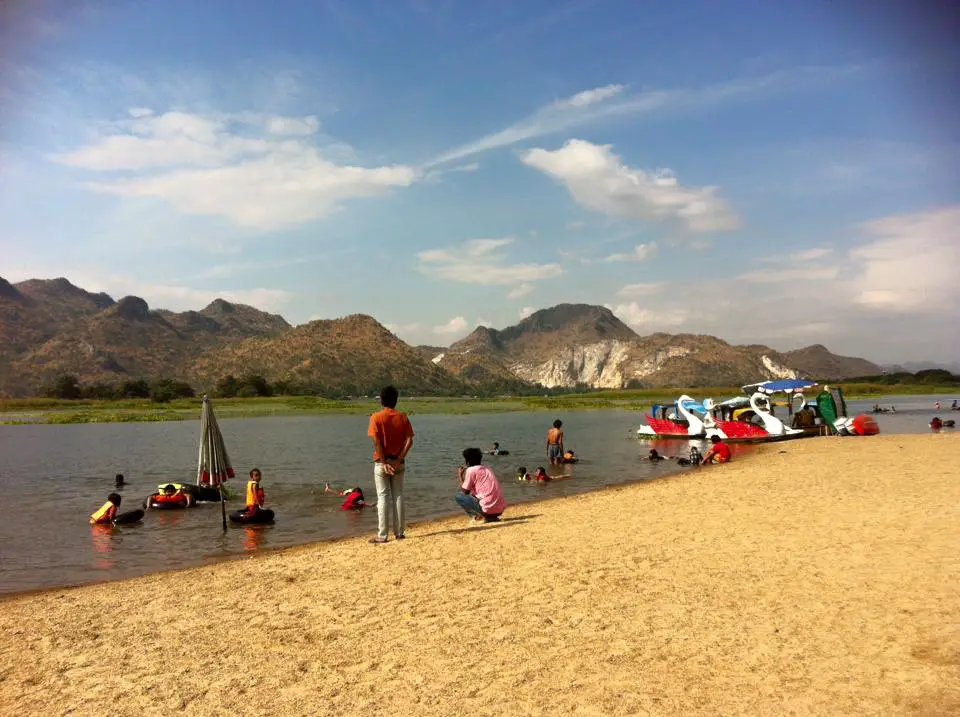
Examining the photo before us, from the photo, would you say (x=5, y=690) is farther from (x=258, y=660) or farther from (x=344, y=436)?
(x=344, y=436)

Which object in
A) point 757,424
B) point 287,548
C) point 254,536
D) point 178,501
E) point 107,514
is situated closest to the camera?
point 287,548

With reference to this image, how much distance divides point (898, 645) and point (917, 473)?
617 inches

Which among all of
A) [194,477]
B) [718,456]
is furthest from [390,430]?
[194,477]

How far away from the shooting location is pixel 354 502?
20.0 m

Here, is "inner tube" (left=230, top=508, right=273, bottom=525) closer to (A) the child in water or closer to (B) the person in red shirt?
(A) the child in water

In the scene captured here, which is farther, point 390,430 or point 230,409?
point 230,409

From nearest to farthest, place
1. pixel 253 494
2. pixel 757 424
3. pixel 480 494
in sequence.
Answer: pixel 480 494 → pixel 253 494 → pixel 757 424

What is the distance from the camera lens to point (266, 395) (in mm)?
143875

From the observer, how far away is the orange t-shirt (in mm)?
11938

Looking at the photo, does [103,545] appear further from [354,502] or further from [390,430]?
[390,430]

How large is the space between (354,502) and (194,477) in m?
13.5

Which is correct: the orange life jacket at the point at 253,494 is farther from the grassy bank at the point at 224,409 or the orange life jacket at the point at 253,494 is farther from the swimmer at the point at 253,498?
the grassy bank at the point at 224,409

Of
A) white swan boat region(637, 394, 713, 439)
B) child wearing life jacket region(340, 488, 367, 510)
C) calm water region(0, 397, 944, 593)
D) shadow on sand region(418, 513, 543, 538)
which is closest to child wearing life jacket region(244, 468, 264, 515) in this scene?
calm water region(0, 397, 944, 593)

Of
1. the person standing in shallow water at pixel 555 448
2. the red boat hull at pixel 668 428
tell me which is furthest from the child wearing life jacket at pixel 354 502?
the red boat hull at pixel 668 428
